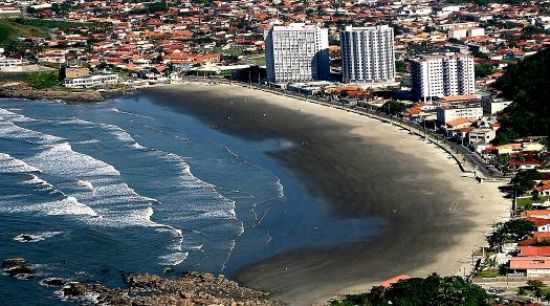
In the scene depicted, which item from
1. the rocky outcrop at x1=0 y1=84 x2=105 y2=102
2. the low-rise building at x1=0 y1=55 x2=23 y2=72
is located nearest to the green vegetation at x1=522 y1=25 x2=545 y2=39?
the rocky outcrop at x1=0 y1=84 x2=105 y2=102

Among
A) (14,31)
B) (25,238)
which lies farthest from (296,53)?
(25,238)

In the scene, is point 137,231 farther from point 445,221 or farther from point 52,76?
point 52,76

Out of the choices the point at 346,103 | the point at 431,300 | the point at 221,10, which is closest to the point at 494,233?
the point at 431,300

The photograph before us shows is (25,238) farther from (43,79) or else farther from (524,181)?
(43,79)

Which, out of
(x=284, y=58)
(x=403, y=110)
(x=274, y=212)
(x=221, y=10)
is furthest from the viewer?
(x=221, y=10)

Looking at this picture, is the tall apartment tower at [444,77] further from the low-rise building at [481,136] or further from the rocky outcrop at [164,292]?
the rocky outcrop at [164,292]
